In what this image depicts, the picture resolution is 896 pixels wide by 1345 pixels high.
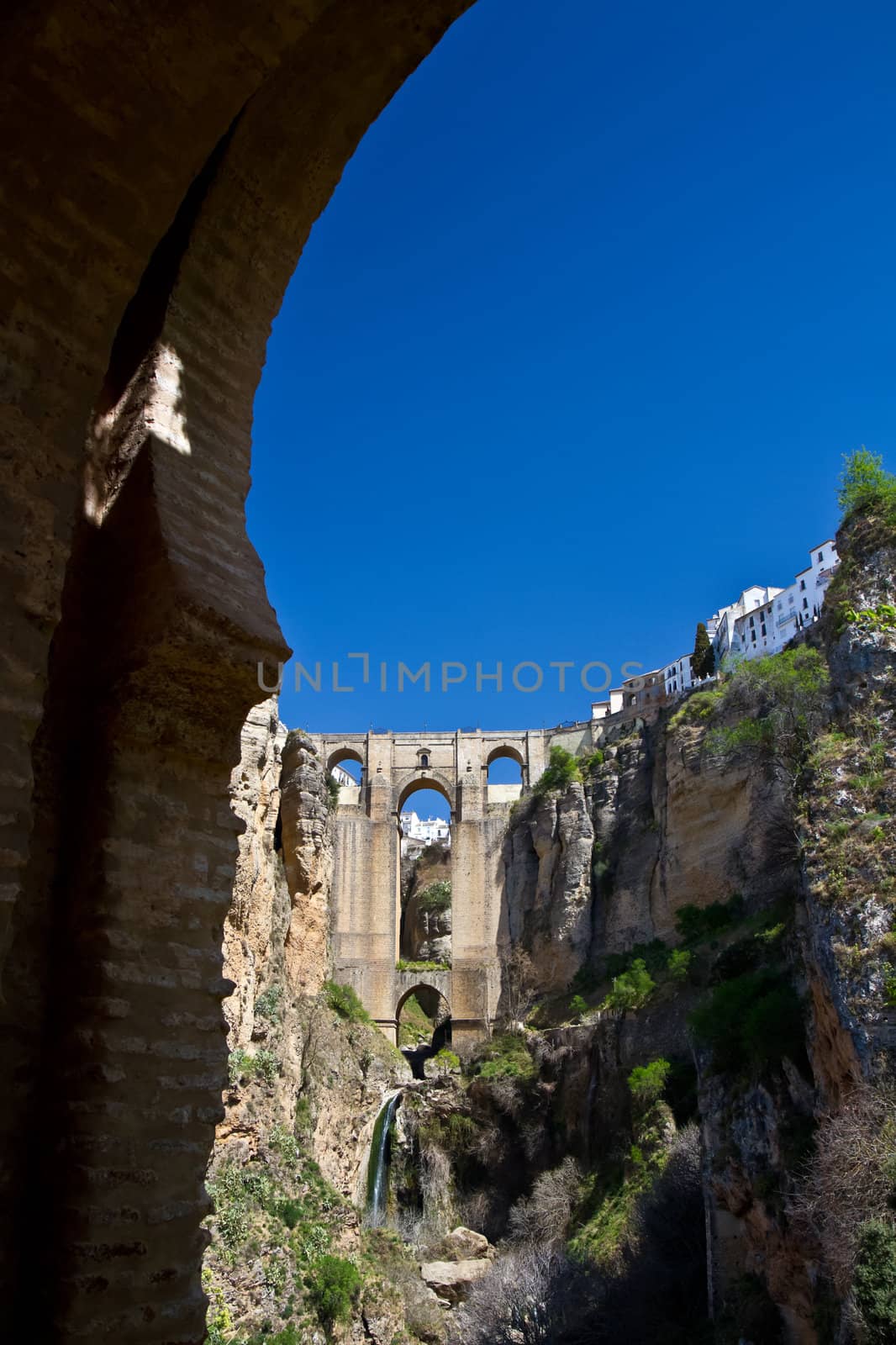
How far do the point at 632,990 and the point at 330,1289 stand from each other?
1586 cm

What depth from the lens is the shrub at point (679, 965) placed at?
27250 mm

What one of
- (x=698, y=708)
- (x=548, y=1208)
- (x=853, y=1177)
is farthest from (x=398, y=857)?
(x=853, y=1177)

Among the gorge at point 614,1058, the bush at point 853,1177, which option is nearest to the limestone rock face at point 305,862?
the gorge at point 614,1058

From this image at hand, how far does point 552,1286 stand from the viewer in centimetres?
2027

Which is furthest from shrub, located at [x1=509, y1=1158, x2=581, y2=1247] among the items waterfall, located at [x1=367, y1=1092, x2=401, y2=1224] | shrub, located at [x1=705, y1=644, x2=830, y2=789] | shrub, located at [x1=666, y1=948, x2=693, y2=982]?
shrub, located at [x1=705, y1=644, x2=830, y2=789]

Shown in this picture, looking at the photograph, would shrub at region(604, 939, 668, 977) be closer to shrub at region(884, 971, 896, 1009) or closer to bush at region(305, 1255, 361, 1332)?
bush at region(305, 1255, 361, 1332)

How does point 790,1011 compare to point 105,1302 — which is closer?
point 105,1302

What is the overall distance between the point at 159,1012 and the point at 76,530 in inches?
58.3

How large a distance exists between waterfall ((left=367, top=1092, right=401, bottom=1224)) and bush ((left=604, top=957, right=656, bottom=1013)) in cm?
622

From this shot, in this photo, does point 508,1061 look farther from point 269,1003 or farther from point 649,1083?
point 269,1003

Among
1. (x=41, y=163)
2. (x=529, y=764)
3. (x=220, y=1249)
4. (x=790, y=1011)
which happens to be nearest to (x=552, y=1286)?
(x=790, y=1011)

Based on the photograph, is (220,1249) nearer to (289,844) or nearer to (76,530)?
(289,844)

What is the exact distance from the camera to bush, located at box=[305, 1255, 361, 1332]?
535 inches

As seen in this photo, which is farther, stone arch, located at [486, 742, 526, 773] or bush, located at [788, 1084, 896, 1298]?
stone arch, located at [486, 742, 526, 773]
